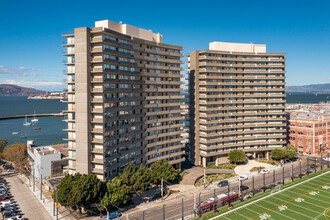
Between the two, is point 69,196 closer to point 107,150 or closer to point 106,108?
point 107,150

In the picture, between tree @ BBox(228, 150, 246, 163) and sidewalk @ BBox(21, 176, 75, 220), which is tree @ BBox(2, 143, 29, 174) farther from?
tree @ BBox(228, 150, 246, 163)

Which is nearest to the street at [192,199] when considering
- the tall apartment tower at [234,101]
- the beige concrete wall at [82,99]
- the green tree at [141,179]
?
the green tree at [141,179]

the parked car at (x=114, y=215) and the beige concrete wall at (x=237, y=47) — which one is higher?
the beige concrete wall at (x=237, y=47)

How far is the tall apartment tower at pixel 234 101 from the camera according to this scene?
4063 inches

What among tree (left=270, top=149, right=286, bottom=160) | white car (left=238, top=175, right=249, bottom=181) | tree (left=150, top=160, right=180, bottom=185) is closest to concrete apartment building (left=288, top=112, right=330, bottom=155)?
tree (left=270, top=149, right=286, bottom=160)

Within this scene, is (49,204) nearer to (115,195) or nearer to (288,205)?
(115,195)

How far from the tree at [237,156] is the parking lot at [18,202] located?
227 ft

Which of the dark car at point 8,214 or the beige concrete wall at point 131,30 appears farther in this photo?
the beige concrete wall at point 131,30

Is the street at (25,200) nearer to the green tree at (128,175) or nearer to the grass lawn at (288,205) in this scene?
the green tree at (128,175)

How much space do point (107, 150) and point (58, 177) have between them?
23.7m

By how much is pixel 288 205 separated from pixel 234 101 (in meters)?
49.5

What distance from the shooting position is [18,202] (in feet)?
236

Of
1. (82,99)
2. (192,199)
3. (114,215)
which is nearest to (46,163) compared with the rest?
(82,99)

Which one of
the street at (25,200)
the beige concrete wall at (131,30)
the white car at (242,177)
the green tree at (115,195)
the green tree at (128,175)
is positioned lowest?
the street at (25,200)
